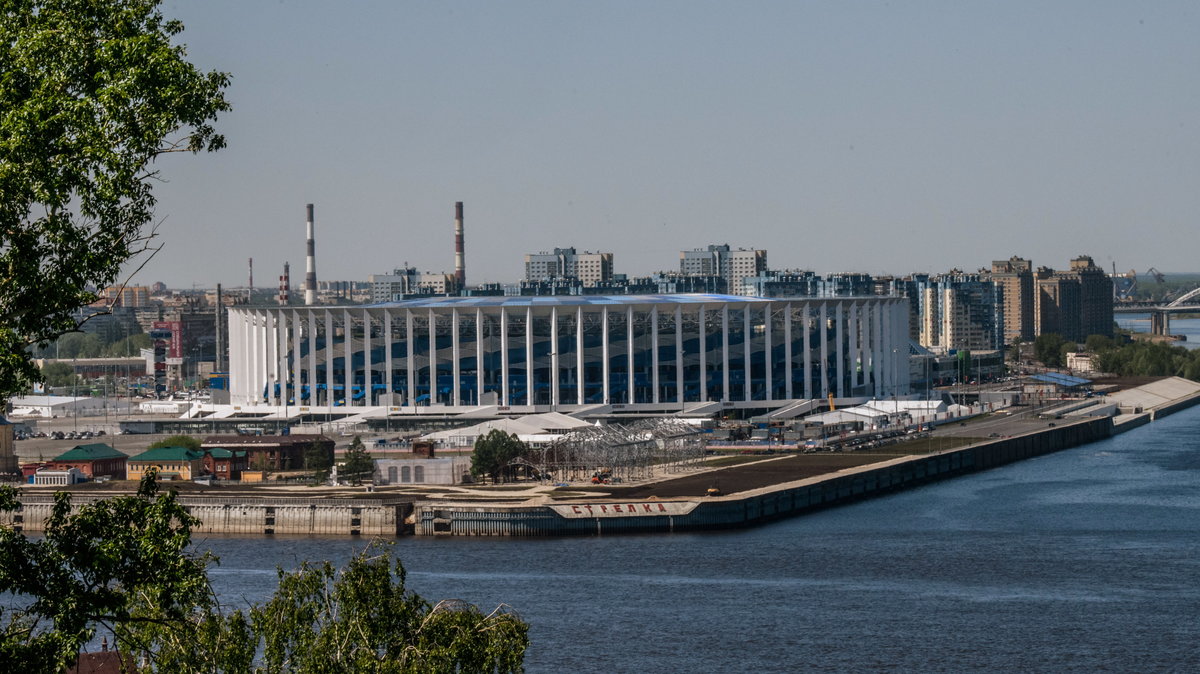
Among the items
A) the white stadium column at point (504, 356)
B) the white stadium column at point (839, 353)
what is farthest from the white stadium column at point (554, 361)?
the white stadium column at point (839, 353)

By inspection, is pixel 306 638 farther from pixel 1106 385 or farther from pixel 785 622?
pixel 1106 385

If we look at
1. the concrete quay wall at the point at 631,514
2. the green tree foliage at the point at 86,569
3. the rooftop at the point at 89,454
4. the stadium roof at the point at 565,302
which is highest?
the stadium roof at the point at 565,302

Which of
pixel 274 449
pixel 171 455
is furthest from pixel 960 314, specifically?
pixel 171 455

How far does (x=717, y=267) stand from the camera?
150250 millimetres

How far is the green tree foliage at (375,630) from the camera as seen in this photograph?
14414 millimetres

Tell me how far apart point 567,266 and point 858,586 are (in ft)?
372

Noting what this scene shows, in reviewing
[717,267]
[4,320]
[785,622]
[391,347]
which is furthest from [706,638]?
[717,267]

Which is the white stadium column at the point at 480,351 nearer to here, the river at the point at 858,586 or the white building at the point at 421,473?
the white building at the point at 421,473

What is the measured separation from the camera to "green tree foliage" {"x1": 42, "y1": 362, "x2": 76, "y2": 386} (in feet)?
406

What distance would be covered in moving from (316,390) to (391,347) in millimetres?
3944

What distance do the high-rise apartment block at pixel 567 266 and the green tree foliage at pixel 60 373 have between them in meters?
37.3

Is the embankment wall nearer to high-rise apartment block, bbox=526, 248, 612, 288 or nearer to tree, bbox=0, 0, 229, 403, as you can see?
tree, bbox=0, 0, 229, 403

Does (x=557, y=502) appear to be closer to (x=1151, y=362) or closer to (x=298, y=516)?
(x=298, y=516)

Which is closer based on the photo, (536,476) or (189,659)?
(189,659)
